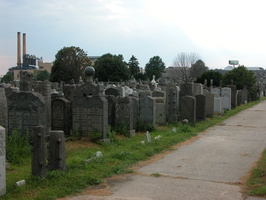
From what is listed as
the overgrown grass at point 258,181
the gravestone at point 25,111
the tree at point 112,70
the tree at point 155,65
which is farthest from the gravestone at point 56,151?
the tree at point 155,65

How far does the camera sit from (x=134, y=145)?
10.4m

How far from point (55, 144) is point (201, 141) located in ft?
21.1

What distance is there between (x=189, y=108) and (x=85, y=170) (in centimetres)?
988

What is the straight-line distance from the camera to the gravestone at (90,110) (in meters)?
10.7

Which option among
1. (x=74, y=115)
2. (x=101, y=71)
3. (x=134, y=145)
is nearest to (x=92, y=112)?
(x=74, y=115)

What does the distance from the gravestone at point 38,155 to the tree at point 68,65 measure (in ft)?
169

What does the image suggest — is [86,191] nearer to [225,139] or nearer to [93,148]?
[93,148]

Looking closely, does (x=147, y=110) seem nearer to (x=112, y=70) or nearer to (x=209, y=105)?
(x=209, y=105)

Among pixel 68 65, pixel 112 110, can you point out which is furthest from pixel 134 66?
pixel 112 110

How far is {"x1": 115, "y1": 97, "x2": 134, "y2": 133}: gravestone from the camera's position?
1254 centimetres

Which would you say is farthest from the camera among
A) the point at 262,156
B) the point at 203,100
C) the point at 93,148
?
the point at 203,100

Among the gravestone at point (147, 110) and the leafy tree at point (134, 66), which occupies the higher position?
the leafy tree at point (134, 66)

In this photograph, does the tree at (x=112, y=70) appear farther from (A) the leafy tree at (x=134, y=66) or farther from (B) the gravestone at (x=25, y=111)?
(B) the gravestone at (x=25, y=111)

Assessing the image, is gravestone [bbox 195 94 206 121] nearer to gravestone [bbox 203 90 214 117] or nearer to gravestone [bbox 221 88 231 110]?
gravestone [bbox 203 90 214 117]
